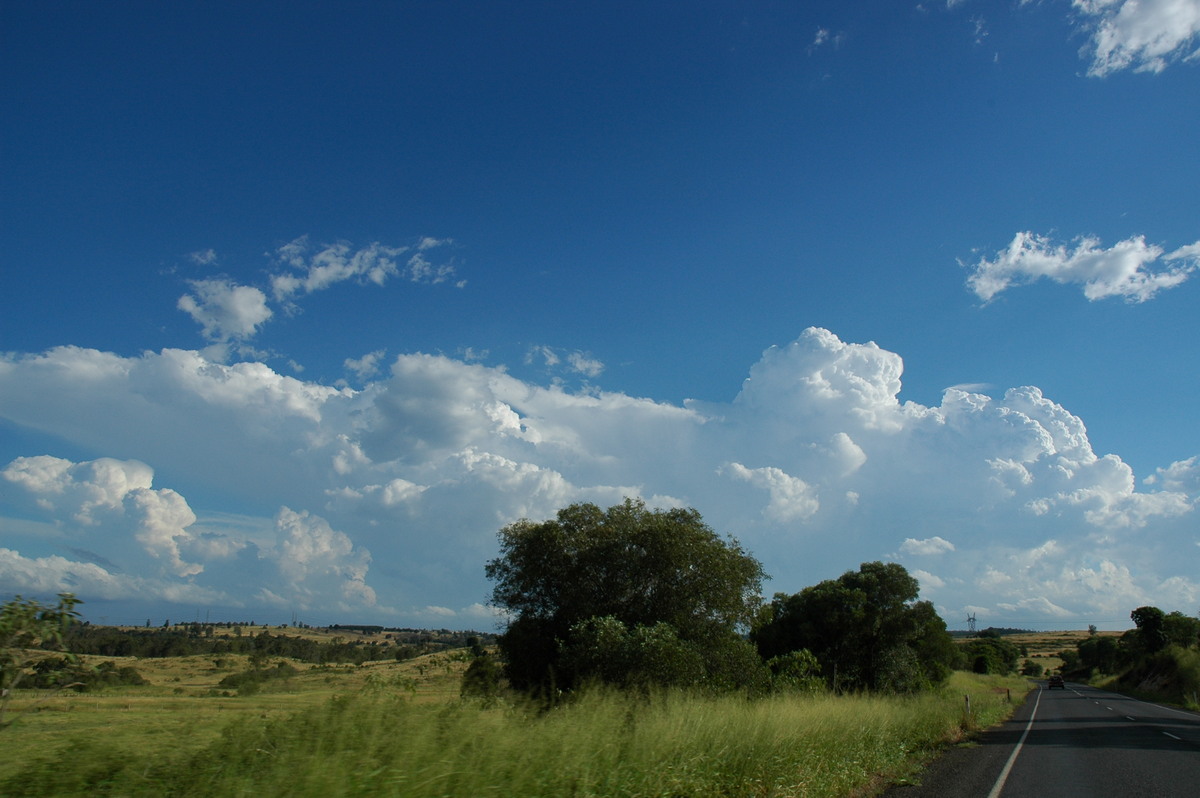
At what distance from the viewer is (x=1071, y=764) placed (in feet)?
48.5

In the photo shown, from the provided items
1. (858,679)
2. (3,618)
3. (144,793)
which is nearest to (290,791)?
(144,793)

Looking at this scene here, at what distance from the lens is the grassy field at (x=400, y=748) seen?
17.3 feet

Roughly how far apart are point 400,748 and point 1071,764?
15.3 m

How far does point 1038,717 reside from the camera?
98.8 ft

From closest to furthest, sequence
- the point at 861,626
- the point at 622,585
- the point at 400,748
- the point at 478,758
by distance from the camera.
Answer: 1. the point at 400,748
2. the point at 478,758
3. the point at 622,585
4. the point at 861,626

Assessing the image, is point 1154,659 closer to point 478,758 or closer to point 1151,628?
point 1151,628

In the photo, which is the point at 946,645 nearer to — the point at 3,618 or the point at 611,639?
the point at 611,639

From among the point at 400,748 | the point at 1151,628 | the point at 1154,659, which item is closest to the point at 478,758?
the point at 400,748

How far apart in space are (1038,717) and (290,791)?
3442 cm

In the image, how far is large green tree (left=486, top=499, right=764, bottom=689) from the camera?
22.4 meters

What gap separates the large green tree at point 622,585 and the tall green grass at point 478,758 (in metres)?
9.29

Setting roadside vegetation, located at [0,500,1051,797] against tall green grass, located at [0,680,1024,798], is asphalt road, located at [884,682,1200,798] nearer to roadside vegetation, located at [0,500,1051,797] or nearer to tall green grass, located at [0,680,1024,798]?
roadside vegetation, located at [0,500,1051,797]

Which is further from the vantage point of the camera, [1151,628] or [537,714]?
[1151,628]

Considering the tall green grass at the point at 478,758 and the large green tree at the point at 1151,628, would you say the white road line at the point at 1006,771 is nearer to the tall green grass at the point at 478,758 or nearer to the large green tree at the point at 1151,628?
the tall green grass at the point at 478,758
